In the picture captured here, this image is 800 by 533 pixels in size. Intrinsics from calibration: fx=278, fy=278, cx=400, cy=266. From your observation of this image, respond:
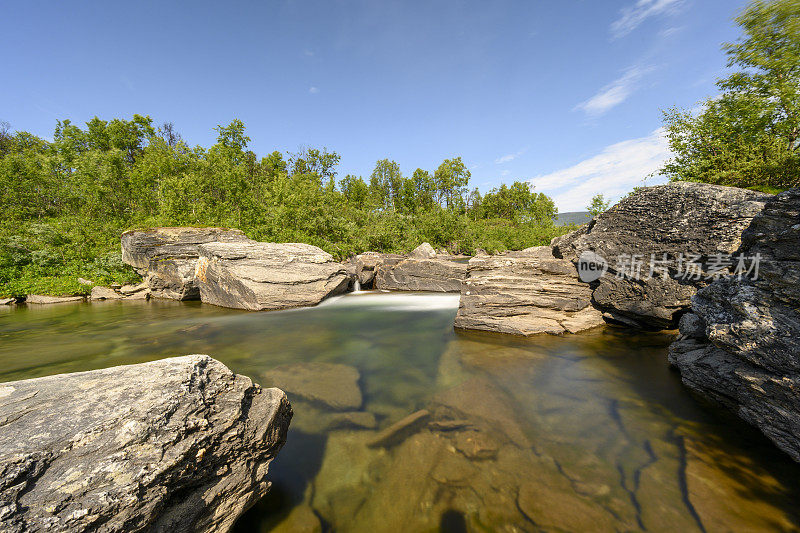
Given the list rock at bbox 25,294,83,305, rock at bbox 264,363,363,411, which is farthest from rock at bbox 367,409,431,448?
rock at bbox 25,294,83,305

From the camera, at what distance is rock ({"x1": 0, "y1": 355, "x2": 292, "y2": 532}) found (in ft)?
4.98

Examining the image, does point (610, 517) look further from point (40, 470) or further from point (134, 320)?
point (134, 320)

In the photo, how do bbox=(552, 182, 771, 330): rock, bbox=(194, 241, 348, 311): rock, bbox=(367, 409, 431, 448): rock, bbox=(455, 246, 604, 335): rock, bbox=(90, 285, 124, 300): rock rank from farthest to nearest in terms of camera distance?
bbox=(90, 285, 124, 300): rock < bbox=(194, 241, 348, 311): rock < bbox=(455, 246, 604, 335): rock < bbox=(552, 182, 771, 330): rock < bbox=(367, 409, 431, 448): rock

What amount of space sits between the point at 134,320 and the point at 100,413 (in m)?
12.6

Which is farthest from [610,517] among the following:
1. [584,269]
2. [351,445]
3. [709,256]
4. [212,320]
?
[212,320]

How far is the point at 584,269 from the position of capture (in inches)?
354

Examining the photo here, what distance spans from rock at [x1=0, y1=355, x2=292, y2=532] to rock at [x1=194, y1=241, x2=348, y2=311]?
10321 mm

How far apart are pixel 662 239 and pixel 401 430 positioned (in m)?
8.02

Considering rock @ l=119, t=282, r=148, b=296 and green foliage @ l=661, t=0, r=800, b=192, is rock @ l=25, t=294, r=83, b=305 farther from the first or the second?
green foliage @ l=661, t=0, r=800, b=192

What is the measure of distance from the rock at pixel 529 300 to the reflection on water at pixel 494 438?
0.61 m

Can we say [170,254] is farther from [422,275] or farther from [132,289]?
[422,275]

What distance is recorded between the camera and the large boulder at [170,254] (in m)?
15.4

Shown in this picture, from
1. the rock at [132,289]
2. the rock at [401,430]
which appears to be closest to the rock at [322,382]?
the rock at [401,430]

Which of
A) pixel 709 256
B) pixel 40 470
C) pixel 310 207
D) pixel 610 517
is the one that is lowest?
pixel 610 517
